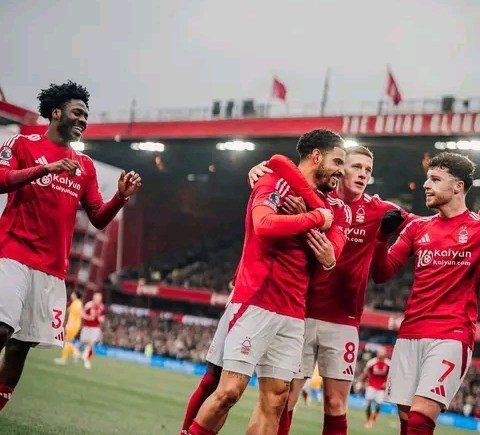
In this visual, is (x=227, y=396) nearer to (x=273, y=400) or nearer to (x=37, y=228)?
(x=273, y=400)

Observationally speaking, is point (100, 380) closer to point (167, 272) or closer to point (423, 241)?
point (423, 241)

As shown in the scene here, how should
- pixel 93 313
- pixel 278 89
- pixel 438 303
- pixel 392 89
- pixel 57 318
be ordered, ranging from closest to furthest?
pixel 57 318 → pixel 438 303 → pixel 93 313 → pixel 392 89 → pixel 278 89

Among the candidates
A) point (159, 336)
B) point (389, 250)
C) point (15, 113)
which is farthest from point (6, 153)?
point (159, 336)

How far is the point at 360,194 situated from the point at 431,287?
1009 mm

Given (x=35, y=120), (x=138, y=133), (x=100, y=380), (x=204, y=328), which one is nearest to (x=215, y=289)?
(x=204, y=328)

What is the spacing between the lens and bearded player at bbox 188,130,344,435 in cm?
442

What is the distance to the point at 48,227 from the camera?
521 centimetres

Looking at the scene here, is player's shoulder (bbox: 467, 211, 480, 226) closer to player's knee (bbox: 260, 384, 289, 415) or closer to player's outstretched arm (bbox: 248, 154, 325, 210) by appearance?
player's outstretched arm (bbox: 248, 154, 325, 210)

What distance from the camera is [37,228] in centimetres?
516

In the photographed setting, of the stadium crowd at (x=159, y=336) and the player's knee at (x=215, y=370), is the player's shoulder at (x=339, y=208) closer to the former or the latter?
the player's knee at (x=215, y=370)

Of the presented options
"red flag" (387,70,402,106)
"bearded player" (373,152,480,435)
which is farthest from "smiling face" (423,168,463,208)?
"red flag" (387,70,402,106)

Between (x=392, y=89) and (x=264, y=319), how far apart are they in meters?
21.3

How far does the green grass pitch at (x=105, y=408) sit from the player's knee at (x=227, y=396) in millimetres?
2636

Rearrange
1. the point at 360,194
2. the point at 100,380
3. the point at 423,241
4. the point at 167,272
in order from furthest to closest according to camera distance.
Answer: the point at 167,272 → the point at 100,380 → the point at 360,194 → the point at 423,241
